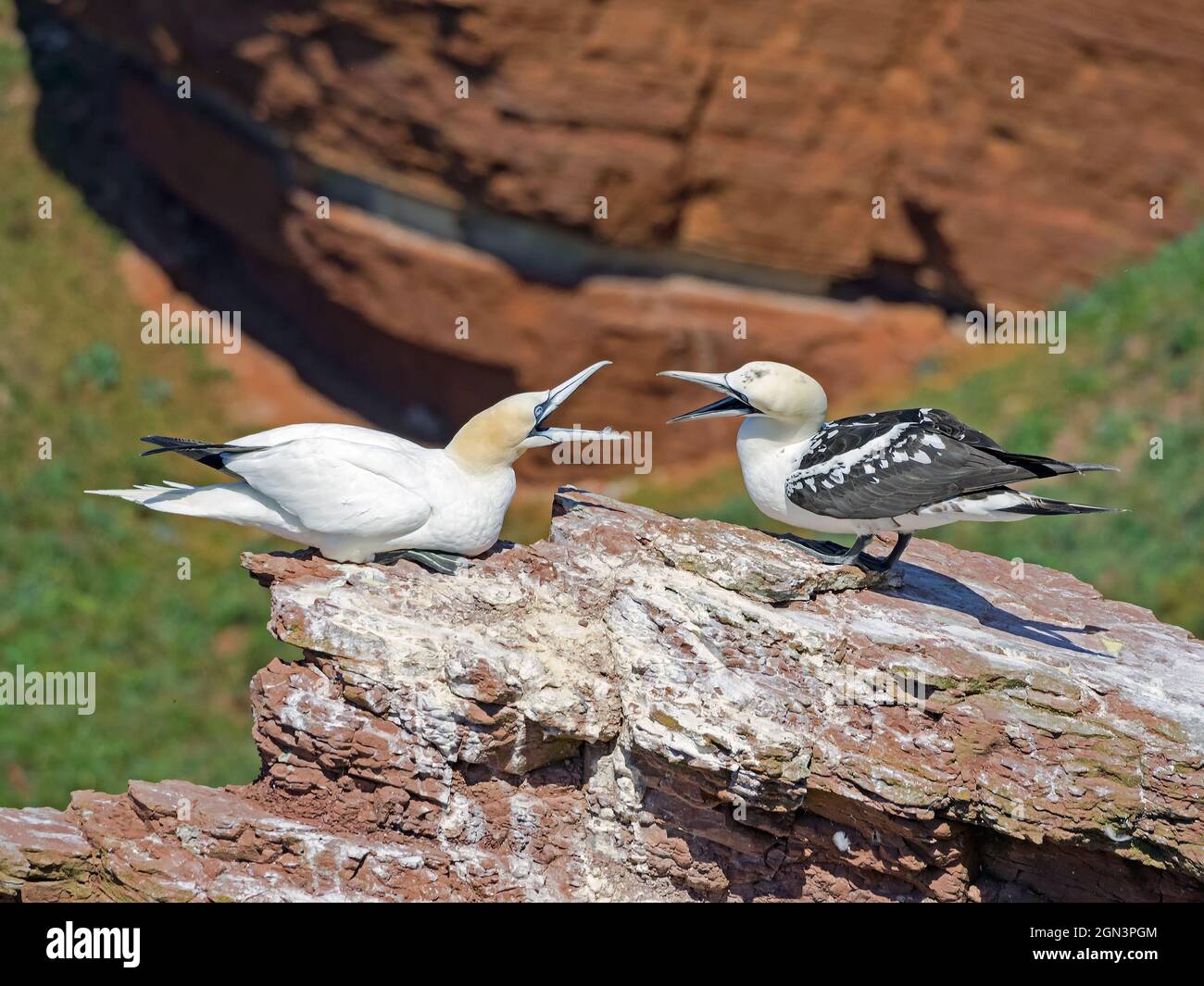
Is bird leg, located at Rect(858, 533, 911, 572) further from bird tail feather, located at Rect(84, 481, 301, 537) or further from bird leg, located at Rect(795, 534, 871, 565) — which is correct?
bird tail feather, located at Rect(84, 481, 301, 537)

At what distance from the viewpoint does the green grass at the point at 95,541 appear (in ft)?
52.2

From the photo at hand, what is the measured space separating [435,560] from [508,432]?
2.54ft

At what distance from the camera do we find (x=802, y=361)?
63.9 feet

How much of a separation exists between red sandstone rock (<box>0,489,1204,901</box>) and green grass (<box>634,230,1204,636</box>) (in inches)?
274

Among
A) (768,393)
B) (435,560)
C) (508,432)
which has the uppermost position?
(768,393)

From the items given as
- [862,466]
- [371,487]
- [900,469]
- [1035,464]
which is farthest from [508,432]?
[1035,464]

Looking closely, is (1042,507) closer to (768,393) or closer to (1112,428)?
(768,393)

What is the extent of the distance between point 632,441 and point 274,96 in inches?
263

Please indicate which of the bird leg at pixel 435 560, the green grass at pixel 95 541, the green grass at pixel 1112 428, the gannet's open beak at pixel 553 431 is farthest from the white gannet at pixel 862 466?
the green grass at pixel 95 541

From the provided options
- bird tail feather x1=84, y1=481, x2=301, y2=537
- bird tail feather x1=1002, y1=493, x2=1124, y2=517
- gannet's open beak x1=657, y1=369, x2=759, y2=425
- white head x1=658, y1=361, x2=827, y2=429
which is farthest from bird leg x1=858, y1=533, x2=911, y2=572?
bird tail feather x1=84, y1=481, x2=301, y2=537

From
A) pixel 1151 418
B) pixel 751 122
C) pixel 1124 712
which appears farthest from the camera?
Answer: pixel 751 122

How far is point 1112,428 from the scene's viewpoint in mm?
16297

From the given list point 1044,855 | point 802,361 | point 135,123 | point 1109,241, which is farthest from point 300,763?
point 135,123

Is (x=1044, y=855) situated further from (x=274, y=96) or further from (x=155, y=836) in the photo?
(x=274, y=96)
